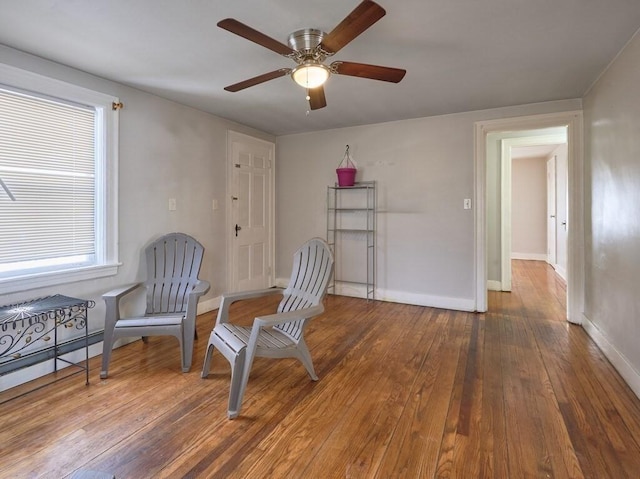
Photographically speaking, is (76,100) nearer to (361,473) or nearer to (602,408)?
(361,473)

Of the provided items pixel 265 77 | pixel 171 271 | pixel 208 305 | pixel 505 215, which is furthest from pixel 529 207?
pixel 171 271

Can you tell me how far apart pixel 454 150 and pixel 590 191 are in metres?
1.38

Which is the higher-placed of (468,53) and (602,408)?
(468,53)

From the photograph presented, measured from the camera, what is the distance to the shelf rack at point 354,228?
14.7ft

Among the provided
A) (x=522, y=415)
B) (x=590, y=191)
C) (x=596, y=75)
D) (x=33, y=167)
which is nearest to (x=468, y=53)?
(x=596, y=75)

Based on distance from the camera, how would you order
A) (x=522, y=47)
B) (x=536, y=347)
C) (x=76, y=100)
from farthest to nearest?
1. (x=536, y=347)
2. (x=76, y=100)
3. (x=522, y=47)

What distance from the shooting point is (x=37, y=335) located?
248 centimetres

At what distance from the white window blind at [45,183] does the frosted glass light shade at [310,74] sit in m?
1.90

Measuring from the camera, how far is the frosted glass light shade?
2059mm

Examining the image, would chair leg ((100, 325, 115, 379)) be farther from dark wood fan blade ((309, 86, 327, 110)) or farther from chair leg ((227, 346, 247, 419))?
dark wood fan blade ((309, 86, 327, 110))

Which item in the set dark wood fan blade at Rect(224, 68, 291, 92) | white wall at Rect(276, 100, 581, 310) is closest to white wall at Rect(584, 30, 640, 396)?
white wall at Rect(276, 100, 581, 310)

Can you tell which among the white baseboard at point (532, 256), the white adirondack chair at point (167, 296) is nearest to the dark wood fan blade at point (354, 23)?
the white adirondack chair at point (167, 296)

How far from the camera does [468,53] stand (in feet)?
7.98

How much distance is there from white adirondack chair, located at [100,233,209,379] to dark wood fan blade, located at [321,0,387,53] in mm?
1921
